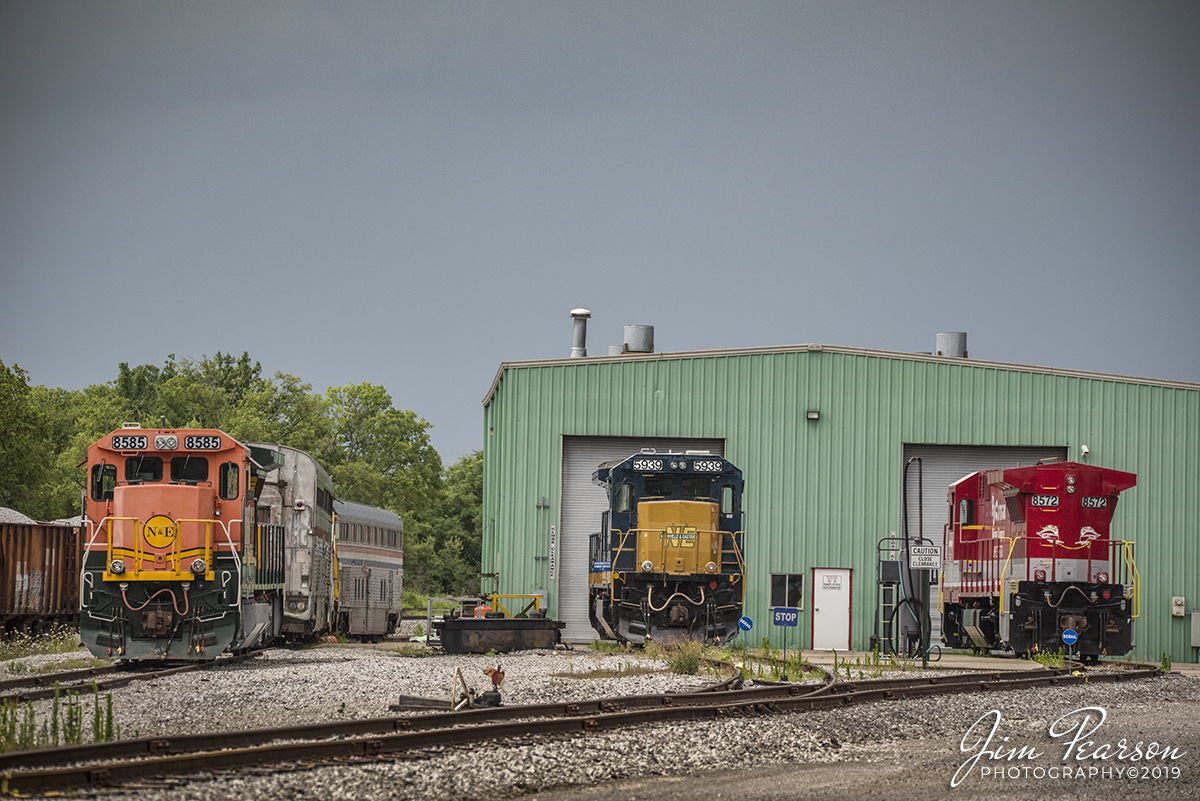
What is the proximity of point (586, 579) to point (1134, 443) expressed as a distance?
45.8 ft

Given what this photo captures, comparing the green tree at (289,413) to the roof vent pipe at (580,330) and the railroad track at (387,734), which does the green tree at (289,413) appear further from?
the railroad track at (387,734)

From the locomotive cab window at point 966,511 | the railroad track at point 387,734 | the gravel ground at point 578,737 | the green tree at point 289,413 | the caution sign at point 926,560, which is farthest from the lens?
the green tree at point 289,413

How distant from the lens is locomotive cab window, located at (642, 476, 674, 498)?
23.7 meters

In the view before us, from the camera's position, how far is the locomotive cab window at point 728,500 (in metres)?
24.0

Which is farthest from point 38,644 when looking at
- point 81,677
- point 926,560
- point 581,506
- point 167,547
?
point 926,560

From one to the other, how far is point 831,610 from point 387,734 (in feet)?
67.5

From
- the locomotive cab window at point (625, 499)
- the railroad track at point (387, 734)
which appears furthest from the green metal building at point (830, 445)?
the railroad track at point (387, 734)

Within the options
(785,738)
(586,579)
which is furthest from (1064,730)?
(586,579)

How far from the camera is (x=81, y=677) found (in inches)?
660

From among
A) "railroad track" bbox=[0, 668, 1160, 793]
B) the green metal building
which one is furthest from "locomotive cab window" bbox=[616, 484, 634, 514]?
"railroad track" bbox=[0, 668, 1160, 793]

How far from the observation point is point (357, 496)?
7588cm

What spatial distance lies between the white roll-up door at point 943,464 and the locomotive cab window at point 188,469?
59.5 ft

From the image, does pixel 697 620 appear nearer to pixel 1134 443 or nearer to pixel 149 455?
pixel 149 455

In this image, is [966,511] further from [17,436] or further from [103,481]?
[17,436]
